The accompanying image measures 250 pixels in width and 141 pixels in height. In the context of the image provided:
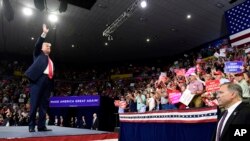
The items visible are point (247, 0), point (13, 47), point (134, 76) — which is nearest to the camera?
point (247, 0)

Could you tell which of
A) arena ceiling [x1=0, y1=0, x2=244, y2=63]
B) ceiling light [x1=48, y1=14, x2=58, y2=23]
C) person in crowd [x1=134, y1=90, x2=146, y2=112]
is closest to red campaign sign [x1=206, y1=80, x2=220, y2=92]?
person in crowd [x1=134, y1=90, x2=146, y2=112]

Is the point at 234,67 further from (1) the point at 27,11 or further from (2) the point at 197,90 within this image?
(1) the point at 27,11

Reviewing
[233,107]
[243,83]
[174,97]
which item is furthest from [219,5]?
[233,107]

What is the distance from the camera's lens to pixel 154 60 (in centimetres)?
2573

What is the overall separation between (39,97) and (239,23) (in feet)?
39.6

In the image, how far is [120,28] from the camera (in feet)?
59.4

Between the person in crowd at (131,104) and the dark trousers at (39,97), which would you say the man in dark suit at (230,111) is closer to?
the dark trousers at (39,97)

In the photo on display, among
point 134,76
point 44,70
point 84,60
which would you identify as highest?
point 84,60

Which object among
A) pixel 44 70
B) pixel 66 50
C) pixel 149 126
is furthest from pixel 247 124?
pixel 66 50

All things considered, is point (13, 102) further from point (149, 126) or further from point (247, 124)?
point (247, 124)

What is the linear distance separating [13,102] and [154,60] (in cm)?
1242

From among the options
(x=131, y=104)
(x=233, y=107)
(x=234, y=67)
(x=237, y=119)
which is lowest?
(x=237, y=119)

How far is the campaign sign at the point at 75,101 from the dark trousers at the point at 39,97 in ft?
41.6

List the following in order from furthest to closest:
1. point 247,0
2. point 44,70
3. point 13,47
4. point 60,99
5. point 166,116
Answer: point 13,47
point 60,99
point 247,0
point 166,116
point 44,70
